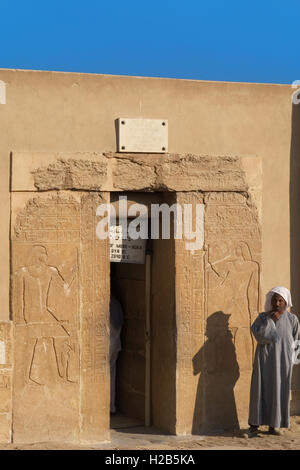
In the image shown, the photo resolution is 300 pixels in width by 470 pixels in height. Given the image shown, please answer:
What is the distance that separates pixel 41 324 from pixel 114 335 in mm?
1465

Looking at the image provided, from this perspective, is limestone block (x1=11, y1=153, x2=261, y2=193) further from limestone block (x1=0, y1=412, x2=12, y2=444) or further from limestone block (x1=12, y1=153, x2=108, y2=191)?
limestone block (x1=0, y1=412, x2=12, y2=444)

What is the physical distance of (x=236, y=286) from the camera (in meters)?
7.80

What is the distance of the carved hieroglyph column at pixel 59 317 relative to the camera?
714cm

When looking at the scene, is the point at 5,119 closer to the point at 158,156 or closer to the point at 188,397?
the point at 158,156

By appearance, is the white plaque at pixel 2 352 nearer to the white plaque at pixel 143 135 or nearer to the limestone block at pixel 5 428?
the limestone block at pixel 5 428

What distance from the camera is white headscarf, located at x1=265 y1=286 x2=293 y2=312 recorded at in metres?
7.47

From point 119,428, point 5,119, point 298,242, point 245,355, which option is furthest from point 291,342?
point 5,119

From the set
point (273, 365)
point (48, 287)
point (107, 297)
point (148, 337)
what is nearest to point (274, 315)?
point (273, 365)

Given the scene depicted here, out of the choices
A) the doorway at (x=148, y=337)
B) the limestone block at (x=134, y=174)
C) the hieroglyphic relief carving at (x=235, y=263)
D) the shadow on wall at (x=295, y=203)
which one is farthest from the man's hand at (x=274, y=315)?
the limestone block at (x=134, y=174)

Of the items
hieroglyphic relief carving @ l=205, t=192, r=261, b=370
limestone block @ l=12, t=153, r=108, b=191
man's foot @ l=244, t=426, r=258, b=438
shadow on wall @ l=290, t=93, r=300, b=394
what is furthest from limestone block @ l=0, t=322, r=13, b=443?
shadow on wall @ l=290, t=93, r=300, b=394

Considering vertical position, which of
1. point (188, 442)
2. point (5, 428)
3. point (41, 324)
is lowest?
point (188, 442)

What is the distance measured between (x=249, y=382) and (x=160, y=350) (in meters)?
0.87

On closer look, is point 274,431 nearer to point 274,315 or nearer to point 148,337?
point 274,315

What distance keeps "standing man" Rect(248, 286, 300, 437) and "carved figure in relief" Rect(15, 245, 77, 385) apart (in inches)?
64.6
